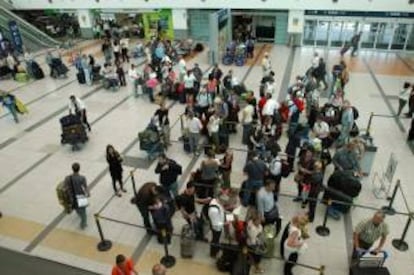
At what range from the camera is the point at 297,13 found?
66.2 feet

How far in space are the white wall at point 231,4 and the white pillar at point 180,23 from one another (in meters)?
0.44

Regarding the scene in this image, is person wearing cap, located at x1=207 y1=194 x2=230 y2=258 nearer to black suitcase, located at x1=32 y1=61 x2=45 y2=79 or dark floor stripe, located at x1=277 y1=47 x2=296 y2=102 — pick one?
dark floor stripe, located at x1=277 y1=47 x2=296 y2=102

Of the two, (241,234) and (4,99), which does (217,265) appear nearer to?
(241,234)

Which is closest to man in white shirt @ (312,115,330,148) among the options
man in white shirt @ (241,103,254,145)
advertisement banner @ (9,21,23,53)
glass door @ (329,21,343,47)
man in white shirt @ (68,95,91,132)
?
man in white shirt @ (241,103,254,145)

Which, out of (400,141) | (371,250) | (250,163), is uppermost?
(250,163)

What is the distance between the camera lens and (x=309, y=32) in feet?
68.6

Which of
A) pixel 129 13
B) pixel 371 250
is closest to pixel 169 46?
pixel 129 13

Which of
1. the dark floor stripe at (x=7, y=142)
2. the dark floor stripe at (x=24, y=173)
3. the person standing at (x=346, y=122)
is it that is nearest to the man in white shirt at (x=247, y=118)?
the person standing at (x=346, y=122)

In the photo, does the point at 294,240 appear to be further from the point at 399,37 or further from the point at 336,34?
the point at 399,37

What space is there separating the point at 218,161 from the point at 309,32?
16175 millimetres

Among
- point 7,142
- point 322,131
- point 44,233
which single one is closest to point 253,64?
point 322,131

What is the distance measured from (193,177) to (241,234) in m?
1.82

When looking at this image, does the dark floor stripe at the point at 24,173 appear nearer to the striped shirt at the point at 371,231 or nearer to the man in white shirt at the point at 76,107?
the man in white shirt at the point at 76,107

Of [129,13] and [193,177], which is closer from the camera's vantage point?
[193,177]
